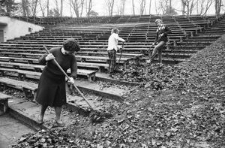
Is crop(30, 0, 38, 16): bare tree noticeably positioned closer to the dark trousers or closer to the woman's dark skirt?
the dark trousers

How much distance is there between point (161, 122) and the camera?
13.4 ft

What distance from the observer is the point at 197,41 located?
1112 centimetres

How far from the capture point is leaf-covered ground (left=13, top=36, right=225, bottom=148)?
3.54 metres

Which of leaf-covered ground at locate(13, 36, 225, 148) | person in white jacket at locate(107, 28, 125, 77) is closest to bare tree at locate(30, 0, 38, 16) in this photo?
person in white jacket at locate(107, 28, 125, 77)

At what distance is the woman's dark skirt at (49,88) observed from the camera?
4109mm

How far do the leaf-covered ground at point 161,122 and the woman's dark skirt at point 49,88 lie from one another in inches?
25.9

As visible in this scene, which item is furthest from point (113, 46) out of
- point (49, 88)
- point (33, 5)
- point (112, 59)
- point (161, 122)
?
point (33, 5)

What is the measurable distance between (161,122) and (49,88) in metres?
2.47

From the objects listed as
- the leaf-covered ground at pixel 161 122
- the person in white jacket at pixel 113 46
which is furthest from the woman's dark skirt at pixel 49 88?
the person in white jacket at pixel 113 46

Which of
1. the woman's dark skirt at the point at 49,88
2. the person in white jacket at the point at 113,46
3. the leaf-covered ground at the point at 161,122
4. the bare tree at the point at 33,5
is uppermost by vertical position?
the bare tree at the point at 33,5

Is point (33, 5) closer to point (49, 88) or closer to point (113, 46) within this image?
point (113, 46)

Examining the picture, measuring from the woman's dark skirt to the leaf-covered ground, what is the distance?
2.16 ft

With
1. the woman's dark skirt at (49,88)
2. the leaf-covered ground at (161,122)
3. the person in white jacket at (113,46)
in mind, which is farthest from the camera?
the person in white jacket at (113,46)

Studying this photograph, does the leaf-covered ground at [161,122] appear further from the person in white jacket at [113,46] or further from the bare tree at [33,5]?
the bare tree at [33,5]
